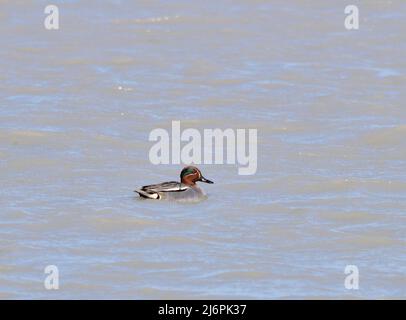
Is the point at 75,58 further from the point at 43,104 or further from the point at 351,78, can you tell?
the point at 351,78

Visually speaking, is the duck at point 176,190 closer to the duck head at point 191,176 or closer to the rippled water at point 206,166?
the duck head at point 191,176

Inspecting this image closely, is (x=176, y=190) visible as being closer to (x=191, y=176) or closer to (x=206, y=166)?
(x=191, y=176)

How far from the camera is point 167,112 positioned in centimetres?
1705

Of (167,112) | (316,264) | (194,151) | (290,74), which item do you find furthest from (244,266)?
(290,74)

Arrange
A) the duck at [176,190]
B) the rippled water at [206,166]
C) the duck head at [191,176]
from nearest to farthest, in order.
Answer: the rippled water at [206,166] < the duck at [176,190] < the duck head at [191,176]

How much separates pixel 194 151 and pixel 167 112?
1455 millimetres

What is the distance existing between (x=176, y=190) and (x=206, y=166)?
1245mm

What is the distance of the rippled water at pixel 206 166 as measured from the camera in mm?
11750

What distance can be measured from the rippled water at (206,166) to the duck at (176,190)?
13 cm

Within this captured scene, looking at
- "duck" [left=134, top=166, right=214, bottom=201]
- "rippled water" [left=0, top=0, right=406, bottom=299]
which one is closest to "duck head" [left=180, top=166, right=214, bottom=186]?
"duck" [left=134, top=166, right=214, bottom=201]

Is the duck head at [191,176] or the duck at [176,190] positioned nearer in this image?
the duck at [176,190]

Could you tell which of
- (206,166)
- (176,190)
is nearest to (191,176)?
(176,190)

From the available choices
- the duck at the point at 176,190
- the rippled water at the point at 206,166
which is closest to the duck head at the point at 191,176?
the duck at the point at 176,190

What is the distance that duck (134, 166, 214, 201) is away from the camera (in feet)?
45.0
